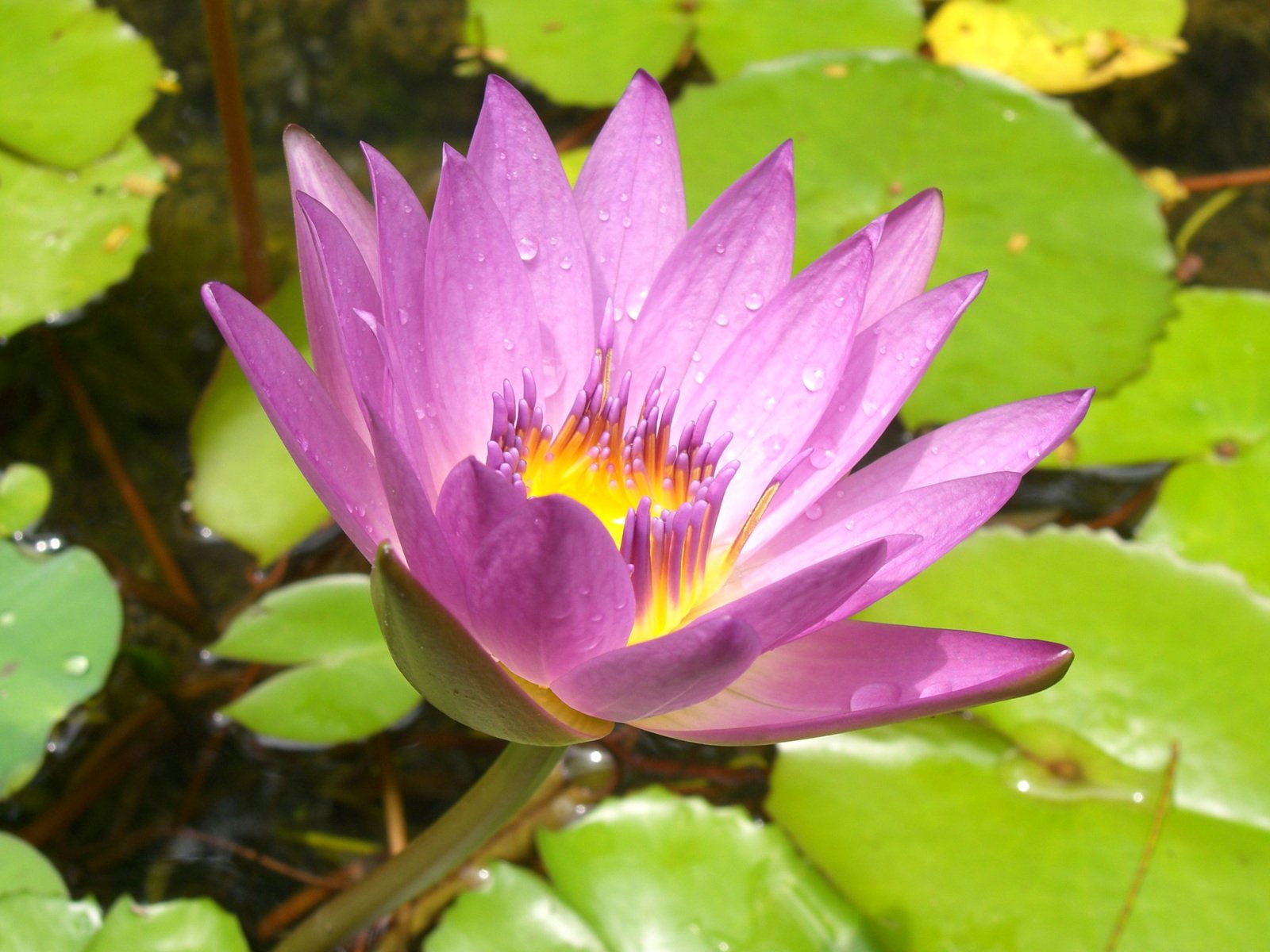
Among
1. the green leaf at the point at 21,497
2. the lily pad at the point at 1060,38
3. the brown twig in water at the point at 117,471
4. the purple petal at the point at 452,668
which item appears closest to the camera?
the purple petal at the point at 452,668

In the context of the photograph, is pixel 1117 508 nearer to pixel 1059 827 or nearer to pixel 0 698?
pixel 1059 827

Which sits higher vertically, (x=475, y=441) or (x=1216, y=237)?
(x=475, y=441)

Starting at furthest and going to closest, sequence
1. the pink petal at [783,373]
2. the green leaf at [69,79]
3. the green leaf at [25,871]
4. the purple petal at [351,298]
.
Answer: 1. the green leaf at [69,79]
2. the green leaf at [25,871]
3. the pink petal at [783,373]
4. the purple petal at [351,298]

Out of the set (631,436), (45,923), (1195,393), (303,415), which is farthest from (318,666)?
(1195,393)

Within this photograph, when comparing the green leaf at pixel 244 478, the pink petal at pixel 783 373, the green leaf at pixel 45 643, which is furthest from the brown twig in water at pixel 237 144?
the pink petal at pixel 783 373

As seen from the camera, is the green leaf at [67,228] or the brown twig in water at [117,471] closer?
the brown twig in water at [117,471]

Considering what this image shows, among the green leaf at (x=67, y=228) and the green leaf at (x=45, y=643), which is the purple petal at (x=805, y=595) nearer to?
the green leaf at (x=45, y=643)

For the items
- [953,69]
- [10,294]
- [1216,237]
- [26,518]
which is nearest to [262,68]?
[10,294]
